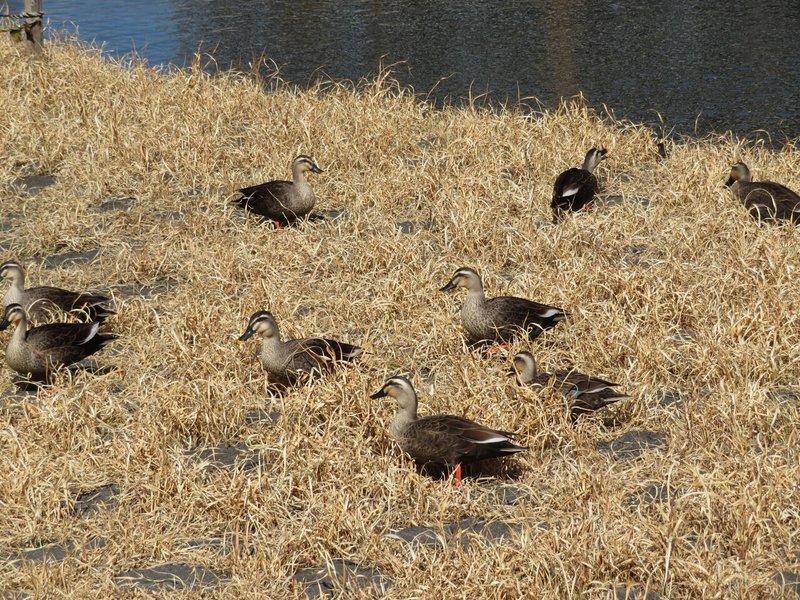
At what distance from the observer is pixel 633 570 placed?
16.0ft

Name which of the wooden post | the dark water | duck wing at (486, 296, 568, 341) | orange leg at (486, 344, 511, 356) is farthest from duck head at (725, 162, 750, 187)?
the wooden post

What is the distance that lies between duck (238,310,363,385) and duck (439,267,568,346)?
91cm

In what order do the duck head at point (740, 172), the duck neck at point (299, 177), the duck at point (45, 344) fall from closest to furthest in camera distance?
the duck at point (45, 344) < the duck neck at point (299, 177) < the duck head at point (740, 172)

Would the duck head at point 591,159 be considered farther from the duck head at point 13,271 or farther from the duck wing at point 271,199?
the duck head at point 13,271

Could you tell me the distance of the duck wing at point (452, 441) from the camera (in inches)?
227

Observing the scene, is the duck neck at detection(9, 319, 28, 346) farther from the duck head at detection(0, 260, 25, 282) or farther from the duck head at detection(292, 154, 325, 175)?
the duck head at detection(292, 154, 325, 175)

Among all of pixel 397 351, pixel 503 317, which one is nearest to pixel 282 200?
pixel 397 351

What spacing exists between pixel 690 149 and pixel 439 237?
3.85 metres

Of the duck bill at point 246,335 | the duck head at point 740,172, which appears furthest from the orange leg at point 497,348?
the duck head at point 740,172

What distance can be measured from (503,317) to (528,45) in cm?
1283

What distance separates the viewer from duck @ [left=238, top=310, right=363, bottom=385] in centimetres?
693

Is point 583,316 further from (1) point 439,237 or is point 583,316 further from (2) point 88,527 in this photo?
(2) point 88,527

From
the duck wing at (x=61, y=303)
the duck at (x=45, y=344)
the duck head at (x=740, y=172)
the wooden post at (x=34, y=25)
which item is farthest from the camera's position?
the wooden post at (x=34, y=25)

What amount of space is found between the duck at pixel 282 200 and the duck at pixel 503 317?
2839mm
